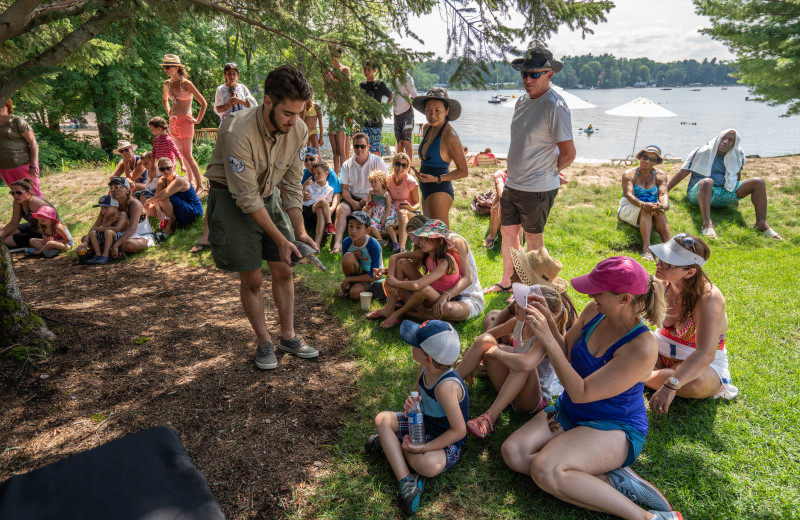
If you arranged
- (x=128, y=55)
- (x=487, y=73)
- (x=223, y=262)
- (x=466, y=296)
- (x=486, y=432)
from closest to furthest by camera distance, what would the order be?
1. (x=486, y=432)
2. (x=223, y=262)
3. (x=487, y=73)
4. (x=466, y=296)
5. (x=128, y=55)

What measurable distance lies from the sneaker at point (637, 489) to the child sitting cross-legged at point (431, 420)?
811mm

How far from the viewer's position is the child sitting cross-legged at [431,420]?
251 cm

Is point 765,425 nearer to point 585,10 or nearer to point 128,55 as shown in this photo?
point 585,10

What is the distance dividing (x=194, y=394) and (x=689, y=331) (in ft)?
11.2

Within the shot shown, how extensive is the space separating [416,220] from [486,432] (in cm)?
217

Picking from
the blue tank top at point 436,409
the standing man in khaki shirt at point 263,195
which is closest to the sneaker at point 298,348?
the standing man in khaki shirt at point 263,195

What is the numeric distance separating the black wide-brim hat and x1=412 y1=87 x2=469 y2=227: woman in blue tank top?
915 mm

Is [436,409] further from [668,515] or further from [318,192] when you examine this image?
[318,192]

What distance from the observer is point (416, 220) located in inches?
175

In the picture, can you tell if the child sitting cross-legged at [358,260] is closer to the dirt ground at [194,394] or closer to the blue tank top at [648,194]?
the dirt ground at [194,394]

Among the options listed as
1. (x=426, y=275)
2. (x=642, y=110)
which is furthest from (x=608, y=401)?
(x=642, y=110)

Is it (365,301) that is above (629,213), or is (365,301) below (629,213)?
below

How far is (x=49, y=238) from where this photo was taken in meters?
6.92

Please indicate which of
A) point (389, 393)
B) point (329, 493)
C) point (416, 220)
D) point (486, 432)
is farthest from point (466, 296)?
point (329, 493)
